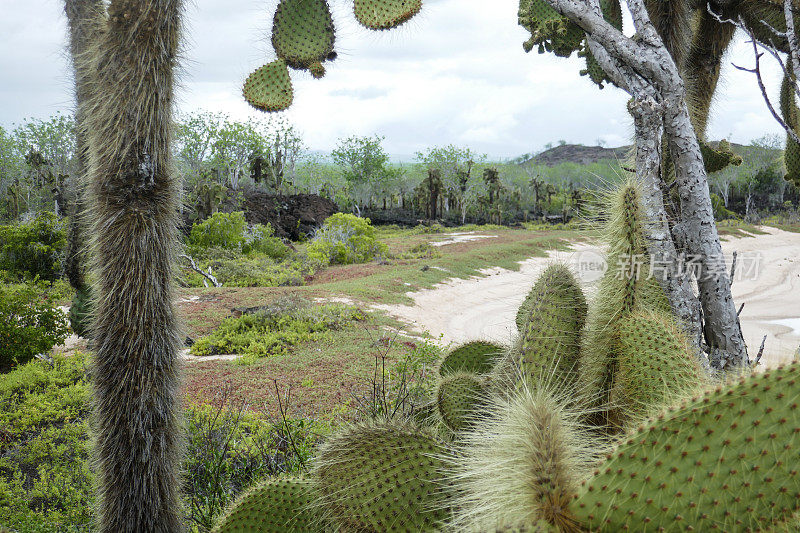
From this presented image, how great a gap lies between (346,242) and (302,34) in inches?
796

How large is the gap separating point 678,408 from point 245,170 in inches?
1747

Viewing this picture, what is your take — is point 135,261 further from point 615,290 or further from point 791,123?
point 791,123

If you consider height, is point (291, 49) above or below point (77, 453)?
above

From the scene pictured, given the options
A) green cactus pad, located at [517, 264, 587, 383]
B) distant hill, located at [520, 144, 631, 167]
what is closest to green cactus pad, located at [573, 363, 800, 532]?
green cactus pad, located at [517, 264, 587, 383]

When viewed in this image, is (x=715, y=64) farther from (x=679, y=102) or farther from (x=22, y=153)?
(x=22, y=153)

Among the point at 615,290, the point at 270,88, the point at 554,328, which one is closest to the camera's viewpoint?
the point at 554,328

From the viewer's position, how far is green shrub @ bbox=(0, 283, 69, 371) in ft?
25.5

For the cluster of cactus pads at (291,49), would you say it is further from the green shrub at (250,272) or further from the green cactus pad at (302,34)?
the green shrub at (250,272)

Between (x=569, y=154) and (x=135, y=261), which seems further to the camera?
(x=569, y=154)

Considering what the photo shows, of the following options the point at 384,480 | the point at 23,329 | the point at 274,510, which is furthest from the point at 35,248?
the point at 384,480

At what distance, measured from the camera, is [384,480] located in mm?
1472

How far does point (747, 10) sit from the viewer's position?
237 inches

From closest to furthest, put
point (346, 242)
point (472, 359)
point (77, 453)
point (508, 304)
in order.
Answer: point (472, 359)
point (77, 453)
point (508, 304)
point (346, 242)

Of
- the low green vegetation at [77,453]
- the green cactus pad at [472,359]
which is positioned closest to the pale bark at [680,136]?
the green cactus pad at [472,359]
